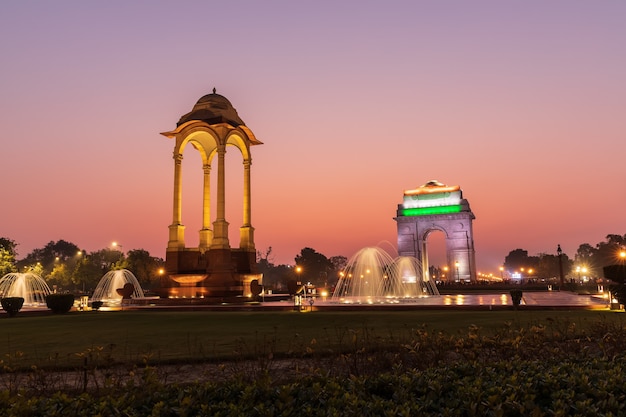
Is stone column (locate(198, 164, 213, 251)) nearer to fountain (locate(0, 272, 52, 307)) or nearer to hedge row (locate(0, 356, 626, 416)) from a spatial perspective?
fountain (locate(0, 272, 52, 307))

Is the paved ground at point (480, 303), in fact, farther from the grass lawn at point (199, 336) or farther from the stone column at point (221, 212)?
the stone column at point (221, 212)

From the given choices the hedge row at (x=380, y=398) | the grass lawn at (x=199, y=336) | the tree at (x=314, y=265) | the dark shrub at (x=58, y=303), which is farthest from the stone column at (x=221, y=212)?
the tree at (x=314, y=265)

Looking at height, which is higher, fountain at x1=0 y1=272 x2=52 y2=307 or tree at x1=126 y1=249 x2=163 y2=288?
tree at x1=126 y1=249 x2=163 y2=288

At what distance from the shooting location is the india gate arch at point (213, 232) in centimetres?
3847

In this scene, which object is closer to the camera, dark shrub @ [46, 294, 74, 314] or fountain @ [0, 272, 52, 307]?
dark shrub @ [46, 294, 74, 314]

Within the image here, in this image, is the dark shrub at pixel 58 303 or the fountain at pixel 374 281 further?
the fountain at pixel 374 281

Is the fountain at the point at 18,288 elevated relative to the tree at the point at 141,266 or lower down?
lower down

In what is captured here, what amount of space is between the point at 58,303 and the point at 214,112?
2026 centimetres

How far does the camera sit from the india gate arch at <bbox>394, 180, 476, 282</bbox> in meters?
98.4

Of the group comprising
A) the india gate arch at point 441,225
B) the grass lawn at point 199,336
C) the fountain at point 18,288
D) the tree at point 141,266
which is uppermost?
the india gate arch at point 441,225

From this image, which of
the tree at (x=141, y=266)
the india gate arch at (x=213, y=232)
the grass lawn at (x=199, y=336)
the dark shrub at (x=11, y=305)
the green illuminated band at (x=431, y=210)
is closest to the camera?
the grass lawn at (x=199, y=336)

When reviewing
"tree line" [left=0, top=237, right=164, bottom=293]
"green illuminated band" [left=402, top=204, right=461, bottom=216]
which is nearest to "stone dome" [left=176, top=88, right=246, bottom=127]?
"tree line" [left=0, top=237, right=164, bottom=293]

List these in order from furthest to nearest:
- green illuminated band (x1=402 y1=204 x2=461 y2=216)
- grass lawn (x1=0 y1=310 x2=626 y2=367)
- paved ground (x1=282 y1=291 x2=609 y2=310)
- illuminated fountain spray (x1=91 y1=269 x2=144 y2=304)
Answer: green illuminated band (x1=402 y1=204 x2=461 y2=216)
illuminated fountain spray (x1=91 y1=269 x2=144 y2=304)
paved ground (x1=282 y1=291 x2=609 y2=310)
grass lawn (x1=0 y1=310 x2=626 y2=367)

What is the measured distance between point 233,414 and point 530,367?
382 cm
